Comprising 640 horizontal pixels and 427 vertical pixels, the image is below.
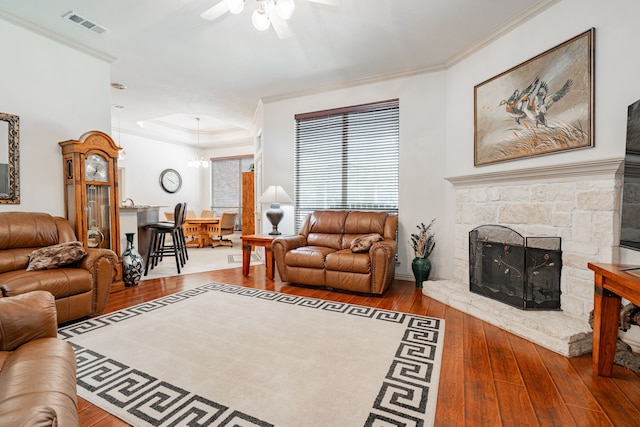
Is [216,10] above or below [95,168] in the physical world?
above

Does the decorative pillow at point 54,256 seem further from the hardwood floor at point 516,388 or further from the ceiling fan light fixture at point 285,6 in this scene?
the ceiling fan light fixture at point 285,6

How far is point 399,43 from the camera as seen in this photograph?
3436 millimetres

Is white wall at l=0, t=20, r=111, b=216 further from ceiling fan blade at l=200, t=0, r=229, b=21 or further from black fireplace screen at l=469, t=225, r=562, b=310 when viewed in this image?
black fireplace screen at l=469, t=225, r=562, b=310

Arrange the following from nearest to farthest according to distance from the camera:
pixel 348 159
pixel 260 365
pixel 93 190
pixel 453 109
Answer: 1. pixel 260 365
2. pixel 93 190
3. pixel 453 109
4. pixel 348 159

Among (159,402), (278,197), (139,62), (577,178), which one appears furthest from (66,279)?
(577,178)

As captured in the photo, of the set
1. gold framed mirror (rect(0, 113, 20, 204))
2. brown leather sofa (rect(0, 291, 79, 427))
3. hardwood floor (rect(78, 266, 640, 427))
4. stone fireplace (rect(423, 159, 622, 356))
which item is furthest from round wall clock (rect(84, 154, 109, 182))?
stone fireplace (rect(423, 159, 622, 356))

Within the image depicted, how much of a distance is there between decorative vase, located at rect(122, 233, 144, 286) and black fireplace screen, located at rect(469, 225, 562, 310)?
13.1ft

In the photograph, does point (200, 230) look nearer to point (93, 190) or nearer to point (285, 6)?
point (93, 190)

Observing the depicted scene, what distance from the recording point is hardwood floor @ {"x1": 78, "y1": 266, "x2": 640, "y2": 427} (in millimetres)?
1455

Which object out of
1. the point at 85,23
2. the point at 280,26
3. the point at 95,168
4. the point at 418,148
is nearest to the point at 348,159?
the point at 418,148

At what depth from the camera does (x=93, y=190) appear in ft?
11.5

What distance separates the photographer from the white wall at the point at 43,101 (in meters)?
3.04

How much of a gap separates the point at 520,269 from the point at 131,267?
14.0 ft

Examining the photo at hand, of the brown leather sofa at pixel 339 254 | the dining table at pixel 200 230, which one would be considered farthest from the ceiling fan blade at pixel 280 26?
the dining table at pixel 200 230
